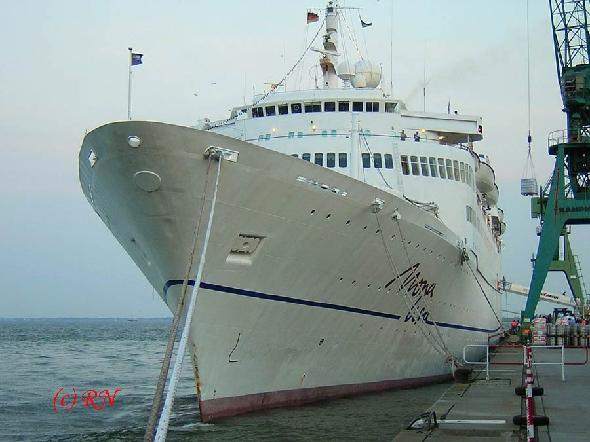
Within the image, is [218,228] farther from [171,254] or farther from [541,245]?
[541,245]

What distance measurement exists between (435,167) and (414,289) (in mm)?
4338

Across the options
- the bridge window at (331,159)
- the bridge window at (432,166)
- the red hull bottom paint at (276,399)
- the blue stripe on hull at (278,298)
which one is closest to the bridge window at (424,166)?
the bridge window at (432,166)

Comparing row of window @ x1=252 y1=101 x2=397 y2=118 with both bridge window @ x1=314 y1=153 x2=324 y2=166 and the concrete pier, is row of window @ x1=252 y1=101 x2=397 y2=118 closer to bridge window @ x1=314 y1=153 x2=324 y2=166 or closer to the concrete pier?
bridge window @ x1=314 y1=153 x2=324 y2=166

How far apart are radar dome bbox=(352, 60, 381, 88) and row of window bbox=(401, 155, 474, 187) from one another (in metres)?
3.65

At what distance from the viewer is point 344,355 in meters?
15.9

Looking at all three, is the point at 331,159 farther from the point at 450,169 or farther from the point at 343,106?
the point at 450,169

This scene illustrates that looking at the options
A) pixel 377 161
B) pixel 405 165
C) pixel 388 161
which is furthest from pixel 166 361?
pixel 405 165

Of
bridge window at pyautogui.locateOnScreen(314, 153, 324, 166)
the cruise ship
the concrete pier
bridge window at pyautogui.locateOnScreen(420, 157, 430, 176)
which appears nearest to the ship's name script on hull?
the cruise ship

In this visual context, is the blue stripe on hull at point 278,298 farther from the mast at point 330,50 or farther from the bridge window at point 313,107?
the mast at point 330,50

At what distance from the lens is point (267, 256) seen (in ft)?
44.3

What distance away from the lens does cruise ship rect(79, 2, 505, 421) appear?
12.5m

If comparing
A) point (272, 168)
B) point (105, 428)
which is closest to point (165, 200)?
point (272, 168)

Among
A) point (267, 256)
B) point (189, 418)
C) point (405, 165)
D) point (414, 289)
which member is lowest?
point (189, 418)

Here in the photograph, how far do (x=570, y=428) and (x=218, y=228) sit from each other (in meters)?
6.25
